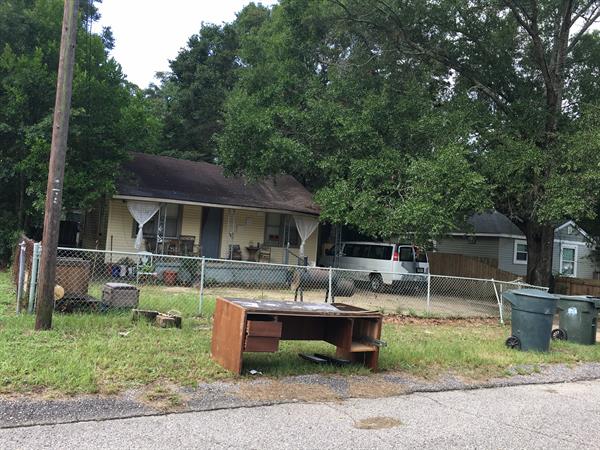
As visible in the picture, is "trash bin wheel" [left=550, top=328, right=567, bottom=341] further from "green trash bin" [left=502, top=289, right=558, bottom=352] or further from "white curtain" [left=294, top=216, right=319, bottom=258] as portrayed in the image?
"white curtain" [left=294, top=216, right=319, bottom=258]

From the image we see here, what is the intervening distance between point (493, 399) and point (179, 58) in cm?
2879

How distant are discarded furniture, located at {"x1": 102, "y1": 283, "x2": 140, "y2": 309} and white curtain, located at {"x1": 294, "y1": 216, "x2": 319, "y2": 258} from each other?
36.6 ft

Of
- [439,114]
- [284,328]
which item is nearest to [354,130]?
[439,114]

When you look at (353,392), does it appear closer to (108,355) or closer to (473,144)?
(108,355)

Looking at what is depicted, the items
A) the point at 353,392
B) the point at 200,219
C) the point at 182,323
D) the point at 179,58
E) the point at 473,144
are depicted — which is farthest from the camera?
the point at 179,58

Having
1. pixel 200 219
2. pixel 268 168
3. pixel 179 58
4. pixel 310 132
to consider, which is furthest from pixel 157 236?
pixel 179 58

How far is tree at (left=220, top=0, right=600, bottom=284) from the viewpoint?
14.7 meters

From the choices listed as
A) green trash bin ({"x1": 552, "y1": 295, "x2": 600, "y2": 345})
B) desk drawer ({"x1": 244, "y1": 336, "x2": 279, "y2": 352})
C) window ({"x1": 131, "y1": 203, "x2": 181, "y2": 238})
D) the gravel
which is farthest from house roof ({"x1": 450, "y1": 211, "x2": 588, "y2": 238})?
desk drawer ({"x1": 244, "y1": 336, "x2": 279, "y2": 352})

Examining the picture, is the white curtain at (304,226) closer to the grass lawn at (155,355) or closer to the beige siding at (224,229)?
the beige siding at (224,229)

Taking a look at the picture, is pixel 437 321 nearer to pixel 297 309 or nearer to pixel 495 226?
pixel 297 309

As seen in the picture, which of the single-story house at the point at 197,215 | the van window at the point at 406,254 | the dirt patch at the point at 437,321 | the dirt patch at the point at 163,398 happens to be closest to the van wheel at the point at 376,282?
the van window at the point at 406,254

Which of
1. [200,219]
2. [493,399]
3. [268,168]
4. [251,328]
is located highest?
[268,168]

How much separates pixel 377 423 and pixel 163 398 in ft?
7.18

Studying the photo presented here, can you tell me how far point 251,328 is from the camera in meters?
6.36
